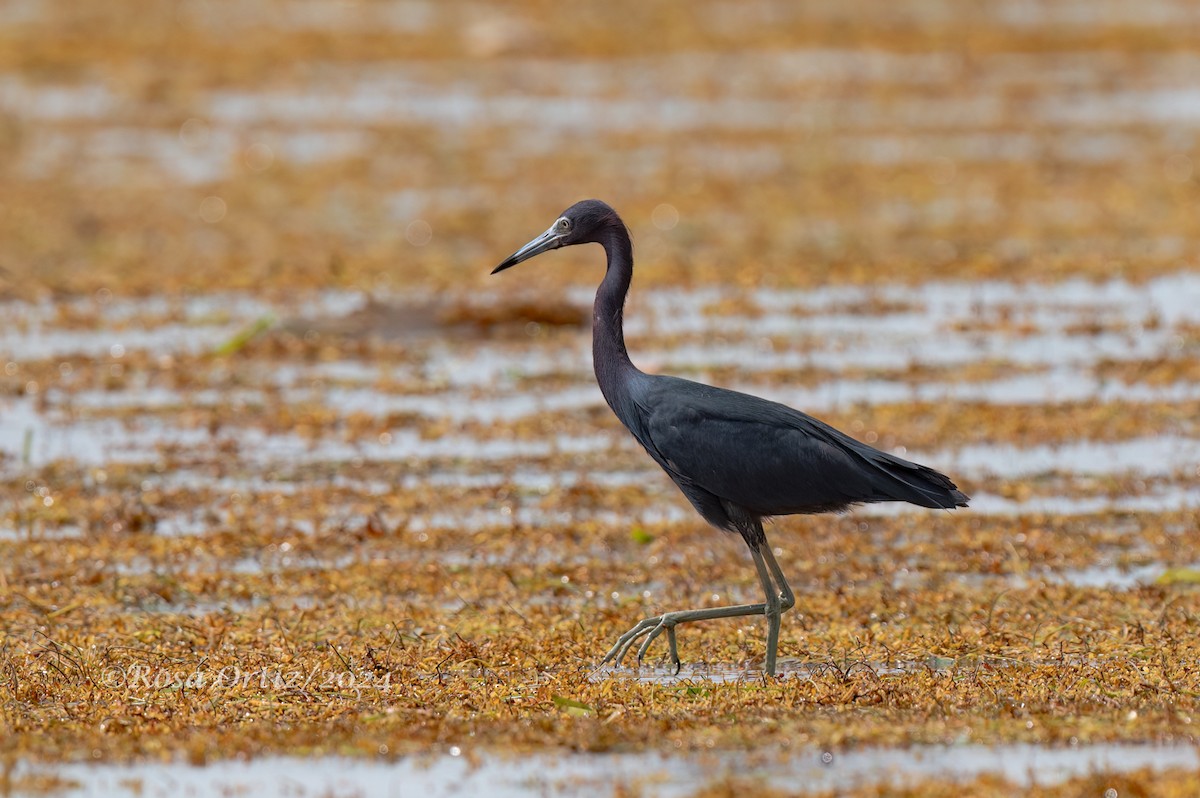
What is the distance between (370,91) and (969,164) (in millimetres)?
8776

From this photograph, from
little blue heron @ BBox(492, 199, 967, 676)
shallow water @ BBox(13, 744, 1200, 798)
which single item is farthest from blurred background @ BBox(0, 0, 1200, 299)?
shallow water @ BBox(13, 744, 1200, 798)

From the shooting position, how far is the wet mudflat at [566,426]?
654 cm

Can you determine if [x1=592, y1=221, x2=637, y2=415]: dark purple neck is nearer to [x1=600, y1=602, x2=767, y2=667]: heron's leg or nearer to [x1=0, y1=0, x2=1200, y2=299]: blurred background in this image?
[x1=600, y1=602, x2=767, y2=667]: heron's leg

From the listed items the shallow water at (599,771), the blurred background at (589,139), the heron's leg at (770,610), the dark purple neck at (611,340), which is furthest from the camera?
the blurred background at (589,139)

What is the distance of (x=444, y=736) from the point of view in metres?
6.43

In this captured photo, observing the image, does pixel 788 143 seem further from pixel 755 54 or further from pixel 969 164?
pixel 755 54

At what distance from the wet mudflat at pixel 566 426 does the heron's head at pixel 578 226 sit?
1629mm

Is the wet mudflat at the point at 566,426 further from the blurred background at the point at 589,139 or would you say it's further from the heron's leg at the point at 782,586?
the heron's leg at the point at 782,586

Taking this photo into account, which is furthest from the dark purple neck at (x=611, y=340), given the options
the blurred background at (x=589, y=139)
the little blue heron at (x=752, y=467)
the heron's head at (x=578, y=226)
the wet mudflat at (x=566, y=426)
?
the blurred background at (x=589, y=139)

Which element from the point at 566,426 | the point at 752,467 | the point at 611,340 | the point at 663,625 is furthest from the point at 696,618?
→ the point at 566,426

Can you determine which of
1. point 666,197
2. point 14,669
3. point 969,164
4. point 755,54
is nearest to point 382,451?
point 14,669

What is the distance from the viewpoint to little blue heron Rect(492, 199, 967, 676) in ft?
24.6

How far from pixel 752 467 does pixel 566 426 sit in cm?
420

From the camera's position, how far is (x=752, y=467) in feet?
24.6
